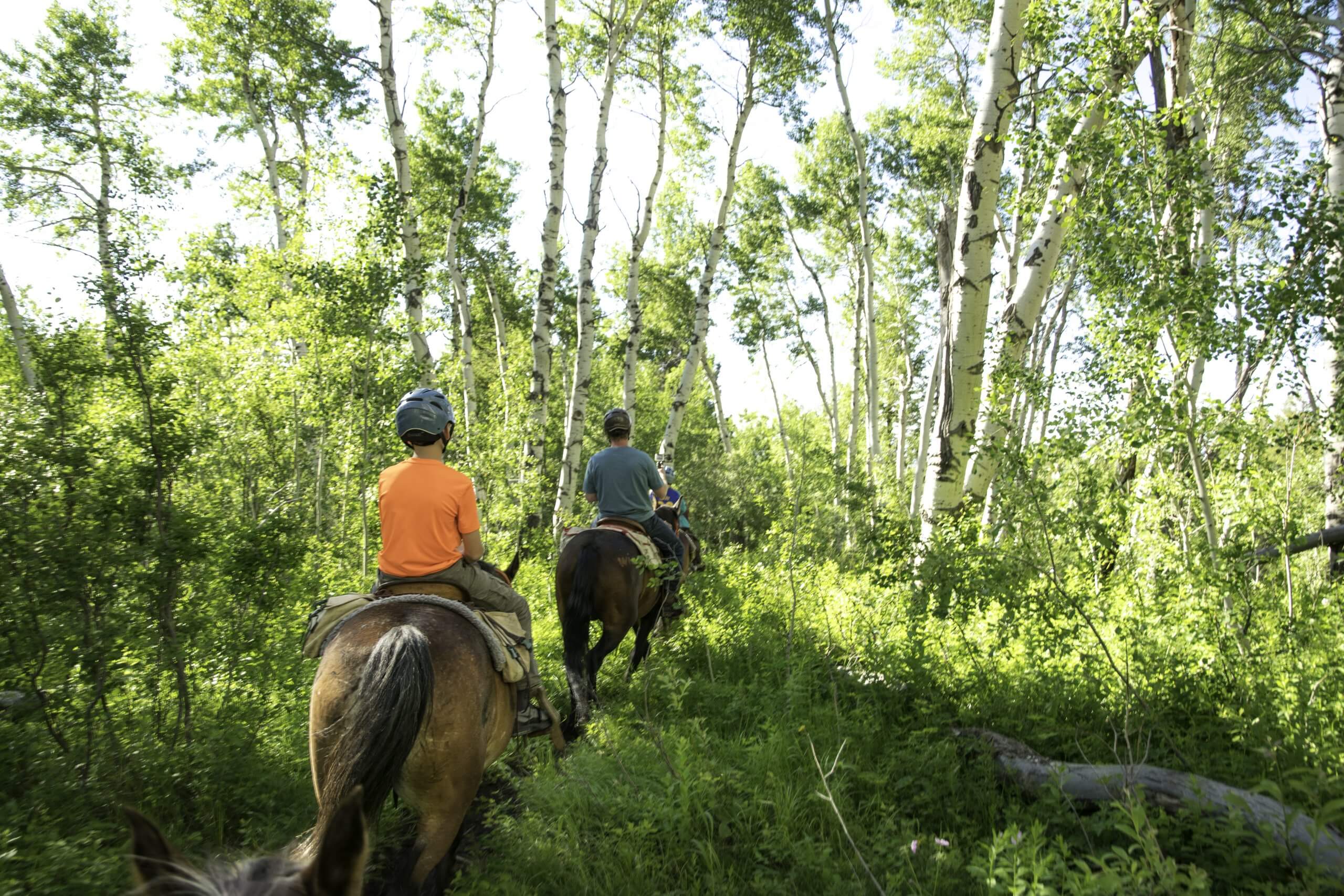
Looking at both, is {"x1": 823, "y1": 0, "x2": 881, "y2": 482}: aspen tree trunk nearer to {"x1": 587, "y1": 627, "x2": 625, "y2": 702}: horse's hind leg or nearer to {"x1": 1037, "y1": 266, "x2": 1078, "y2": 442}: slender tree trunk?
{"x1": 1037, "y1": 266, "x2": 1078, "y2": 442}: slender tree trunk

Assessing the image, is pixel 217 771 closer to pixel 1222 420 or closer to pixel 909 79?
pixel 1222 420

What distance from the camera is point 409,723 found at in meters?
2.71

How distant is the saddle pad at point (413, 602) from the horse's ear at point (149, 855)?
6.30 feet

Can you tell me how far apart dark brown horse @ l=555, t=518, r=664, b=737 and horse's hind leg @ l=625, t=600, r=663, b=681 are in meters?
0.64

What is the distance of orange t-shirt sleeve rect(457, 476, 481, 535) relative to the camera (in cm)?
385

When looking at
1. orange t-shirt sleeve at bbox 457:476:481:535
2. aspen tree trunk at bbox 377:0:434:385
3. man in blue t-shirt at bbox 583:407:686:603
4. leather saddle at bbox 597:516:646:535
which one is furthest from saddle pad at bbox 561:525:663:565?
aspen tree trunk at bbox 377:0:434:385

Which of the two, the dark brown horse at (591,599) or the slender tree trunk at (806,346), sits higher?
the slender tree trunk at (806,346)

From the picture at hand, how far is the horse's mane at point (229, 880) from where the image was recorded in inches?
55.2

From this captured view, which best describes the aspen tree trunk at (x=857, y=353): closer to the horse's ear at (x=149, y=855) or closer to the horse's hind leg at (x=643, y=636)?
the horse's hind leg at (x=643, y=636)

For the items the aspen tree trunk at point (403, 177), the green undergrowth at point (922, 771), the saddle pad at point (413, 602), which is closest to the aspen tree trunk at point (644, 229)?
the aspen tree trunk at point (403, 177)

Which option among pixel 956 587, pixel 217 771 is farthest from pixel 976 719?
pixel 217 771

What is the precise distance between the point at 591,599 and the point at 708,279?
11.4m

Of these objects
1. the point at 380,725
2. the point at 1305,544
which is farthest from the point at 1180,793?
the point at 380,725

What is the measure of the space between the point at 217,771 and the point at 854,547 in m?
4.77
